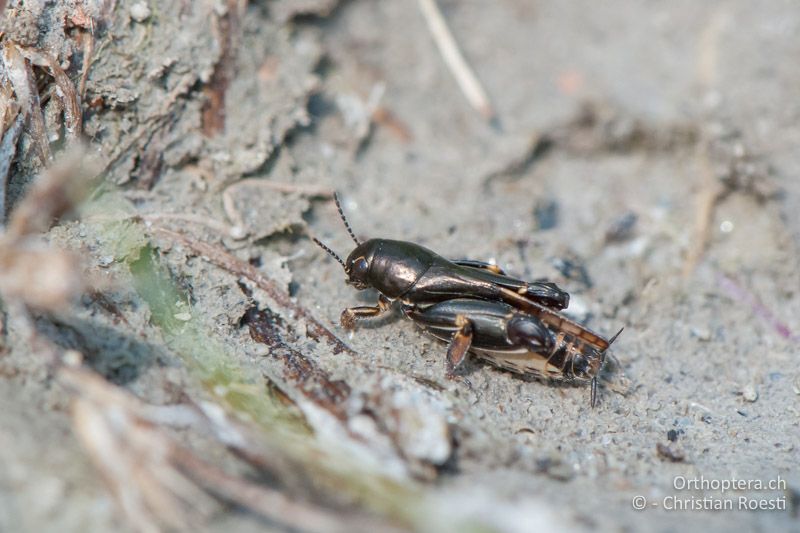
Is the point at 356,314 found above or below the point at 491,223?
below

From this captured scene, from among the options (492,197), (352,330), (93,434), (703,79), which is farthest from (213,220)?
(703,79)

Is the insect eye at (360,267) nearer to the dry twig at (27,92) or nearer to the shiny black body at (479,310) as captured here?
the shiny black body at (479,310)

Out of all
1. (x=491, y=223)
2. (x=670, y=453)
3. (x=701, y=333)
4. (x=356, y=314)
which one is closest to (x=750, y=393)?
(x=701, y=333)

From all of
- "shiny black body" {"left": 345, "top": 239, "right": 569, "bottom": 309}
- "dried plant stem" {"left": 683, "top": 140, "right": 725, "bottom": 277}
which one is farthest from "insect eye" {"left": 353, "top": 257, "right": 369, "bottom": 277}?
"dried plant stem" {"left": 683, "top": 140, "right": 725, "bottom": 277}

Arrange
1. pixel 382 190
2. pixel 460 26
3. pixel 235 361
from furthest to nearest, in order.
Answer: pixel 460 26
pixel 382 190
pixel 235 361

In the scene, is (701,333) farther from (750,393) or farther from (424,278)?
(424,278)

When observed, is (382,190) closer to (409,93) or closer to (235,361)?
(409,93)
